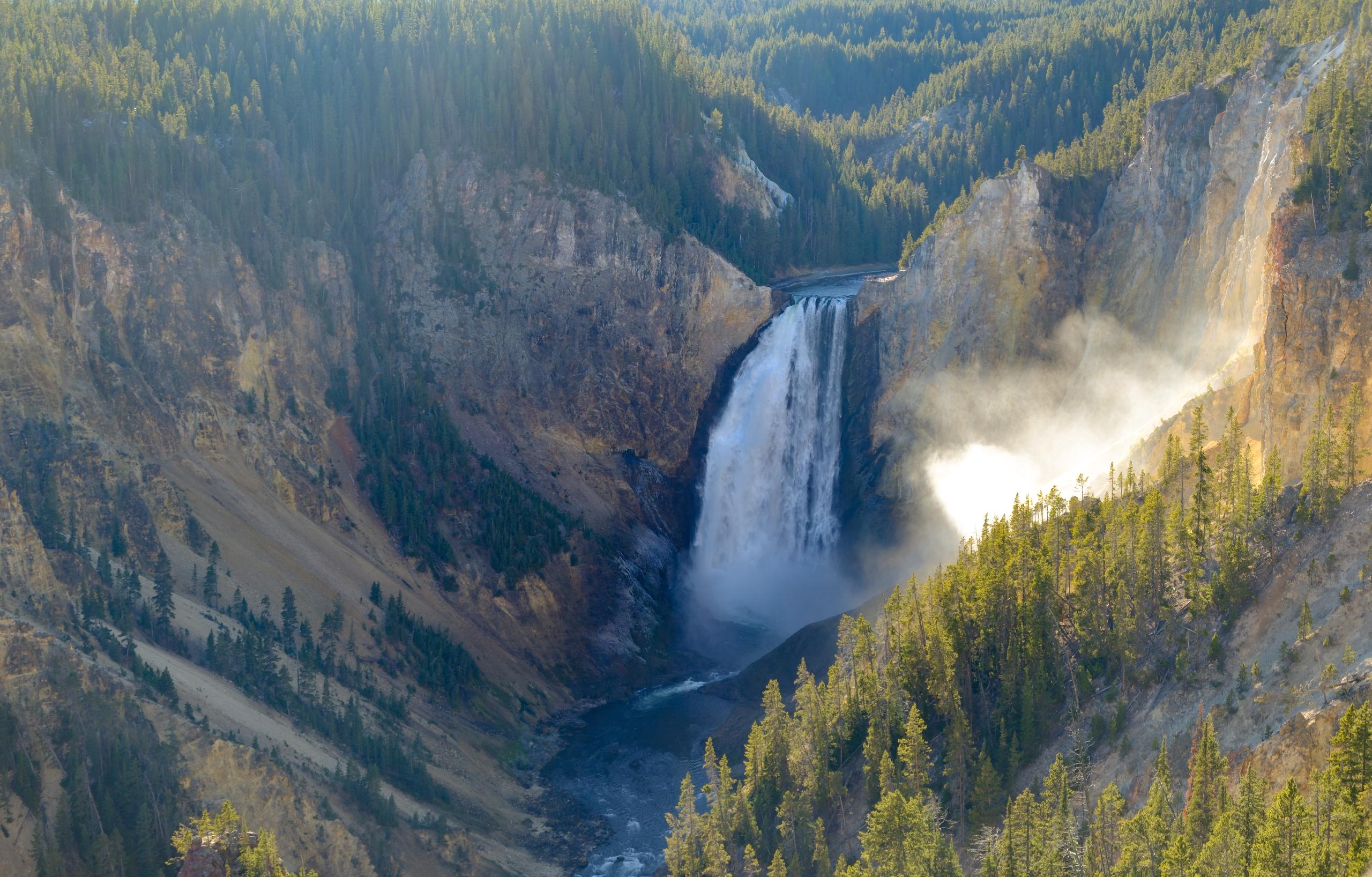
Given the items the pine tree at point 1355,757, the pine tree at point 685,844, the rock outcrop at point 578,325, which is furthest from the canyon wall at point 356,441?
the pine tree at point 1355,757

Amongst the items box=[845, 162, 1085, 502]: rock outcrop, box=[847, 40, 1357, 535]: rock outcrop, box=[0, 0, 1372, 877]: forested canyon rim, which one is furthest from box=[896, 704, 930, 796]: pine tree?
box=[845, 162, 1085, 502]: rock outcrop

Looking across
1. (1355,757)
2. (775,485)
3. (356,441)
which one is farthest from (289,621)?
(1355,757)

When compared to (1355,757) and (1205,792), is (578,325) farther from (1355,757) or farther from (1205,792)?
(1355,757)

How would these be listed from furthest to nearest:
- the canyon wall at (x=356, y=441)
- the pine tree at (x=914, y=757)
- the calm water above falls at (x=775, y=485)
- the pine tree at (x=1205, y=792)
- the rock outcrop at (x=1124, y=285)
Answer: the calm water above falls at (x=775, y=485)
the canyon wall at (x=356, y=441)
the rock outcrop at (x=1124, y=285)
the pine tree at (x=914, y=757)
the pine tree at (x=1205, y=792)

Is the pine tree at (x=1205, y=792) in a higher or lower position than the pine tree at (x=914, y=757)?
lower

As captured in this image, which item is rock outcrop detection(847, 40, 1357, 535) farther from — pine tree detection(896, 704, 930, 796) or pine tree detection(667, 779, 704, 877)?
pine tree detection(667, 779, 704, 877)

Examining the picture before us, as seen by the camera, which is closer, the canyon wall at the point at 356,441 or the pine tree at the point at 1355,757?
the pine tree at the point at 1355,757

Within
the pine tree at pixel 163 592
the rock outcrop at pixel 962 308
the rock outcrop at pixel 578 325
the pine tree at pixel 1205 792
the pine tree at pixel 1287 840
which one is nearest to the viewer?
the pine tree at pixel 1287 840

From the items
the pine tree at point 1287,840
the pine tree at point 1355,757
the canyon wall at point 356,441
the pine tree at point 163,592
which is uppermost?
the canyon wall at point 356,441

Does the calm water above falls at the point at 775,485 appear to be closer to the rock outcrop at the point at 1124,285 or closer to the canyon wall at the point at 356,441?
the canyon wall at the point at 356,441
